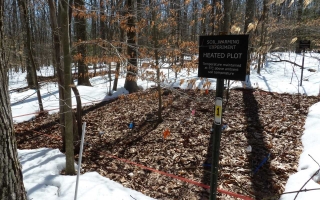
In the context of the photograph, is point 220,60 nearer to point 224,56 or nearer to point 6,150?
point 224,56

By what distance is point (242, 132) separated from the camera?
573 cm

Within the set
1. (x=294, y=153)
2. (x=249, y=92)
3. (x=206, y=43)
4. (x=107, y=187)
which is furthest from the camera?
(x=249, y=92)

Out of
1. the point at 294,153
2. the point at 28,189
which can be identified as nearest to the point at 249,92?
the point at 294,153

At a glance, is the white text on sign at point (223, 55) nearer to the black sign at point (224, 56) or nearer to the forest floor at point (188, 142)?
the black sign at point (224, 56)

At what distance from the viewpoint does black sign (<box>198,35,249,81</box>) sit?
81.5 inches

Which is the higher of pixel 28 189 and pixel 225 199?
pixel 28 189

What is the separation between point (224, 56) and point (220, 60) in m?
0.06

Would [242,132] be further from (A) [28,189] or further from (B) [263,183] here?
(A) [28,189]

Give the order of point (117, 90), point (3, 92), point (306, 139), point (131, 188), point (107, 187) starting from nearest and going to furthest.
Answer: point (3, 92) < point (107, 187) < point (131, 188) < point (306, 139) < point (117, 90)

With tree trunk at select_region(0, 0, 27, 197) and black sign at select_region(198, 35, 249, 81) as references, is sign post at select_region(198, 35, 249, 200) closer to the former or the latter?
black sign at select_region(198, 35, 249, 81)

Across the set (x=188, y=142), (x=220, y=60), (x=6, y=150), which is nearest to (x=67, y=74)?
(x=6, y=150)

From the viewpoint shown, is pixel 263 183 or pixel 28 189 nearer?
pixel 28 189

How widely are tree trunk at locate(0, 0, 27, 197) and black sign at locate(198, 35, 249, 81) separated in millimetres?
1772

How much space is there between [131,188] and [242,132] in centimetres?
324
